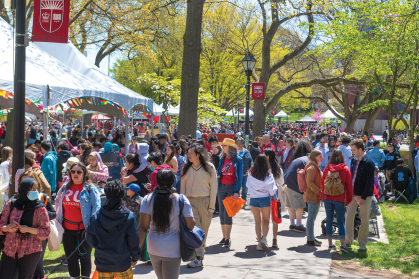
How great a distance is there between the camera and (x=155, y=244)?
4.23m

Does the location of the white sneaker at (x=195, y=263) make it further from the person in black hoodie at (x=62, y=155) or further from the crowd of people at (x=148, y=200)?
the person in black hoodie at (x=62, y=155)

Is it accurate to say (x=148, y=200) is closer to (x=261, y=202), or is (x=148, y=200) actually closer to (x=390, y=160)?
(x=261, y=202)

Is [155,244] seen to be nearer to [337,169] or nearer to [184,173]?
[184,173]

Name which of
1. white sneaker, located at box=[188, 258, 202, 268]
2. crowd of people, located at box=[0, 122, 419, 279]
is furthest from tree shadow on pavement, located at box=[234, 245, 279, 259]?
white sneaker, located at box=[188, 258, 202, 268]

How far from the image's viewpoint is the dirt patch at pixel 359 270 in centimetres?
627

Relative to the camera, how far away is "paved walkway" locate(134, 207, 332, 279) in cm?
602

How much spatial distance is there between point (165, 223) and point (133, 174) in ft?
9.01

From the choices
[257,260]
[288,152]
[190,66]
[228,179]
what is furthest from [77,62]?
[257,260]

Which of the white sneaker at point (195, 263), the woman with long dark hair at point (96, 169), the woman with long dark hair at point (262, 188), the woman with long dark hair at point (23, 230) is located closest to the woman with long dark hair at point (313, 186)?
the woman with long dark hair at point (262, 188)

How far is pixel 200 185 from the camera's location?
245 inches

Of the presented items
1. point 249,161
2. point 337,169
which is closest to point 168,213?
point 337,169

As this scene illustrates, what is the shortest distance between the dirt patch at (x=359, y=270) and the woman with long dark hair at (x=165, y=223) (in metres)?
3.18

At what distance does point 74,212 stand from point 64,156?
3.62 m

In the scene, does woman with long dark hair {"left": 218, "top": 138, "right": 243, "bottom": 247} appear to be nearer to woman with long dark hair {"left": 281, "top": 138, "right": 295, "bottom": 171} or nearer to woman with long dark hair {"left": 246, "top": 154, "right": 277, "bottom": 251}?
woman with long dark hair {"left": 246, "top": 154, "right": 277, "bottom": 251}
